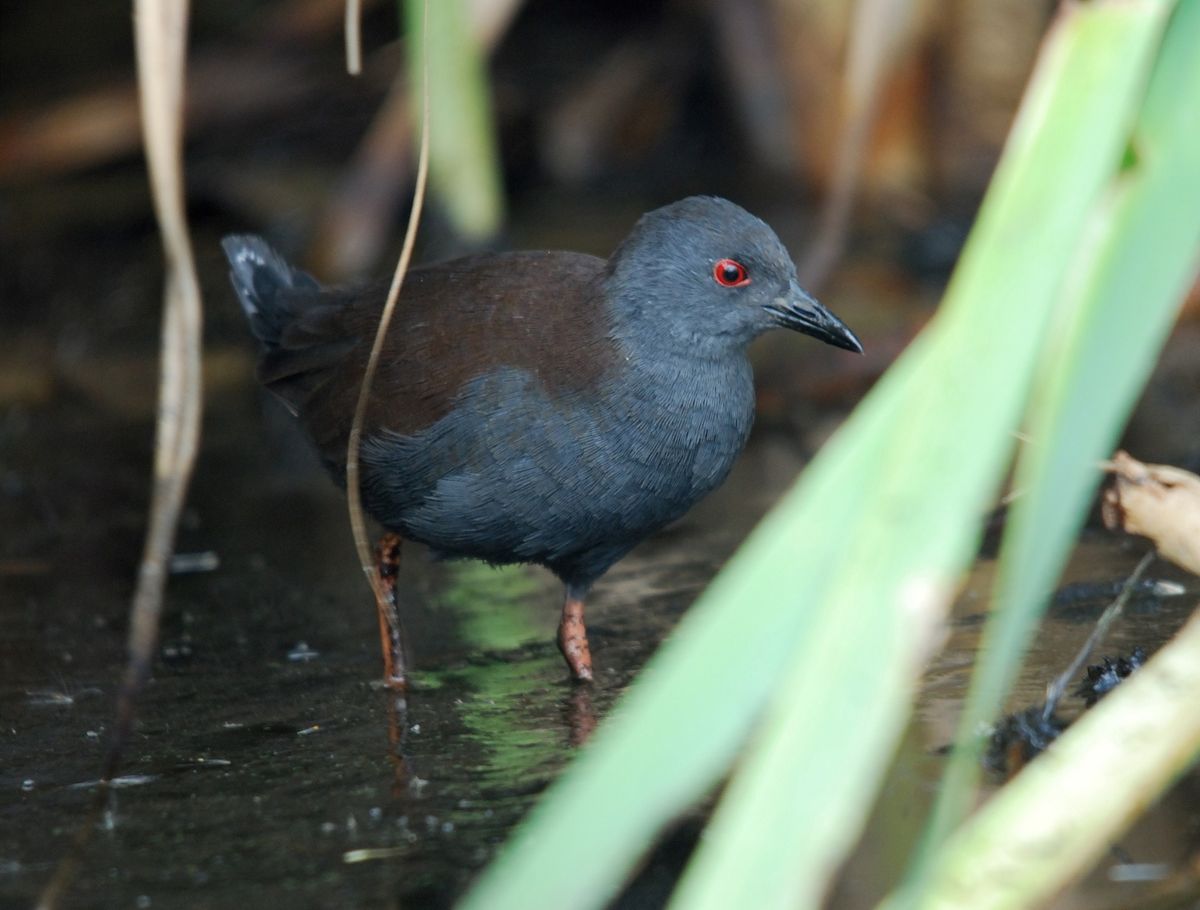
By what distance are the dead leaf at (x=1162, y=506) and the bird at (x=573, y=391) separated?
0.93 m

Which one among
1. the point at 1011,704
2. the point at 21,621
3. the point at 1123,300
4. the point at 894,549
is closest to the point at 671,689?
the point at 894,549

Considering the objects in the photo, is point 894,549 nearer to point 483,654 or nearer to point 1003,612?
point 1003,612

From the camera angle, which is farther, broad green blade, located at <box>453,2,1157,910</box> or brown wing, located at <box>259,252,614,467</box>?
brown wing, located at <box>259,252,614,467</box>

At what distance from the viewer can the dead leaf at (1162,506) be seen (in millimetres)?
2762

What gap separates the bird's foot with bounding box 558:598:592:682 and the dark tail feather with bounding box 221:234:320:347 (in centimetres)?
128

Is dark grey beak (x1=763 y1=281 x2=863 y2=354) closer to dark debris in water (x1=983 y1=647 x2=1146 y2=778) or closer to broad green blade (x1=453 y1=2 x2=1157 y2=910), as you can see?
dark debris in water (x1=983 y1=647 x2=1146 y2=778)

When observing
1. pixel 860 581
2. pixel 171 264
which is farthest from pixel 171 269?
pixel 860 581

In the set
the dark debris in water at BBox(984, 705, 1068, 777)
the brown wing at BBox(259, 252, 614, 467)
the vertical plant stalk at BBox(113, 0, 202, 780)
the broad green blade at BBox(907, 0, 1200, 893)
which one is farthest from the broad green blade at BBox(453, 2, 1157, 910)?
the brown wing at BBox(259, 252, 614, 467)

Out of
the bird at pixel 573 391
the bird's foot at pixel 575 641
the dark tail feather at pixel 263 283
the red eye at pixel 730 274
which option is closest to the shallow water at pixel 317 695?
the bird's foot at pixel 575 641

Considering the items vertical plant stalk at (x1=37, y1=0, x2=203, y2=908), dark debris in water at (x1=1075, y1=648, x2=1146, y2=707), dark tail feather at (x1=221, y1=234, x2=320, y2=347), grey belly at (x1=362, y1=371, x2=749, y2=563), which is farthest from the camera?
dark tail feather at (x1=221, y1=234, x2=320, y2=347)

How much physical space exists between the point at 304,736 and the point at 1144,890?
1.67 m

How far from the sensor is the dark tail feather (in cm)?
446

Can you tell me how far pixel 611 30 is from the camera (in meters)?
8.70

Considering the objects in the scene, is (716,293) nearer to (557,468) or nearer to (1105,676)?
(557,468)
